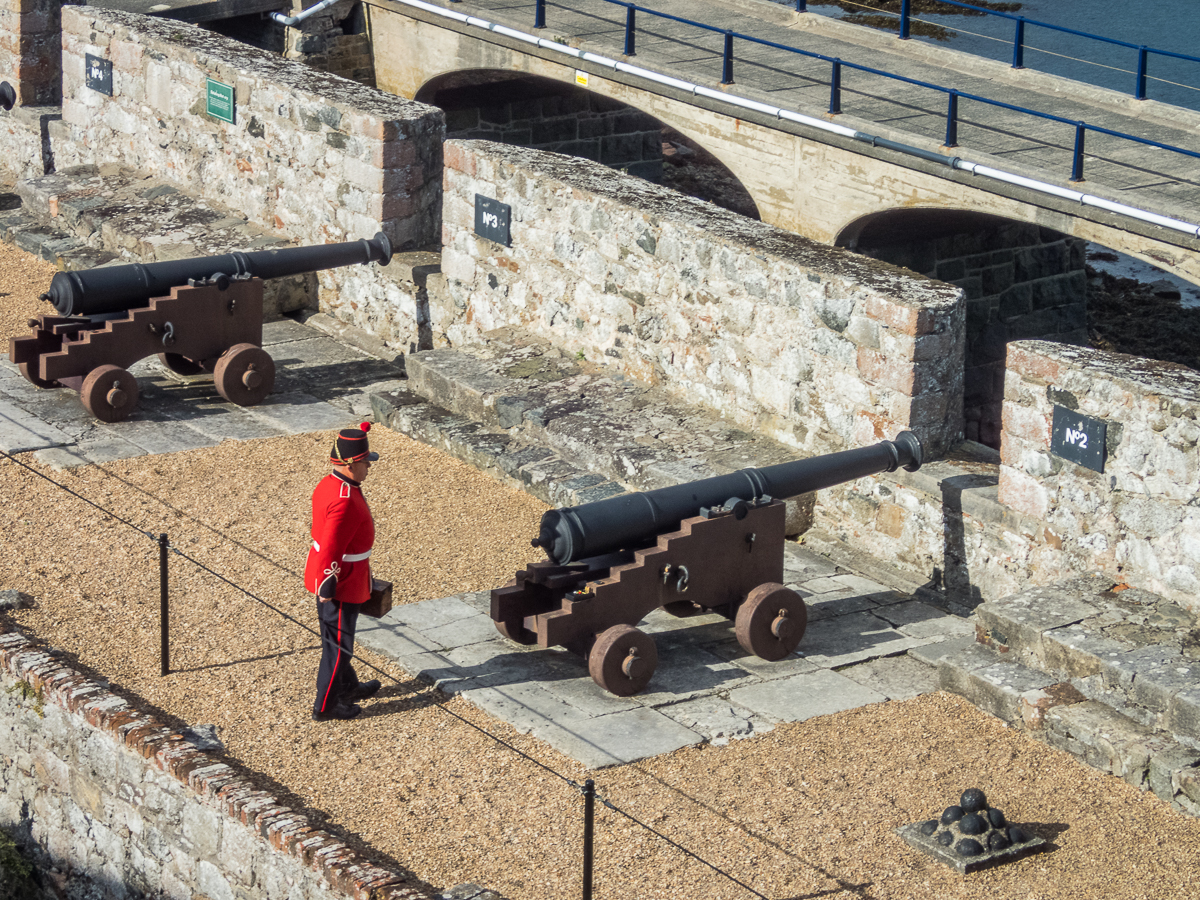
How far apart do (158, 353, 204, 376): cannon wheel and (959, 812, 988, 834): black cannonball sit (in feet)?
23.3

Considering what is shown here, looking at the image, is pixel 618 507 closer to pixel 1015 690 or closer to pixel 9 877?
pixel 1015 690

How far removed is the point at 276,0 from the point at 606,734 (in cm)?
1309

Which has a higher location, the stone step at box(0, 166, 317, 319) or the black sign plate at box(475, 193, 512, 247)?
the black sign plate at box(475, 193, 512, 247)

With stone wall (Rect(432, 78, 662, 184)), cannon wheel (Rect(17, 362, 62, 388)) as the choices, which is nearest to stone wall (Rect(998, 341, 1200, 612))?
cannon wheel (Rect(17, 362, 62, 388))

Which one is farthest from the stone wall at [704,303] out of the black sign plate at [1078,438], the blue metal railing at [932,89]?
the blue metal railing at [932,89]

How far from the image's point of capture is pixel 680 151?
19.9 meters

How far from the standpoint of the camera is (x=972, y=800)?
7.30 metres

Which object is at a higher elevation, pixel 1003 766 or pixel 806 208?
pixel 806 208

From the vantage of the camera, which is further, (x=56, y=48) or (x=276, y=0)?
(x=276, y=0)

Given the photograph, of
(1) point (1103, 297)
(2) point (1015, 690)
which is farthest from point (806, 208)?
(2) point (1015, 690)

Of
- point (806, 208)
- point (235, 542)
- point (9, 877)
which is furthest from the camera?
point (806, 208)

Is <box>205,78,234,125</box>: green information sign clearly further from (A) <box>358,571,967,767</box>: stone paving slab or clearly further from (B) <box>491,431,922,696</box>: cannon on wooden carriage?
(B) <box>491,431,922,696</box>: cannon on wooden carriage

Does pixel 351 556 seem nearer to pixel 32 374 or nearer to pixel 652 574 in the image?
pixel 652 574

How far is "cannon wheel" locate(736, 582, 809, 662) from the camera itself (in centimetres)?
884
